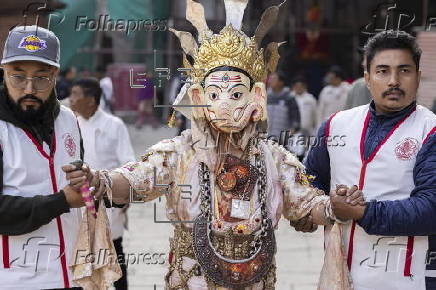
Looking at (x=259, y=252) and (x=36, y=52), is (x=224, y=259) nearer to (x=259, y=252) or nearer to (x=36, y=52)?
(x=259, y=252)

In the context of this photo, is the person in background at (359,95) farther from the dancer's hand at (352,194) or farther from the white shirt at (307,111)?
the white shirt at (307,111)

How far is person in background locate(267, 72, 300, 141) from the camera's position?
1199 centimetres

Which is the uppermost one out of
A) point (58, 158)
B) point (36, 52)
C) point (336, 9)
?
point (336, 9)

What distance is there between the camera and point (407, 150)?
461 cm

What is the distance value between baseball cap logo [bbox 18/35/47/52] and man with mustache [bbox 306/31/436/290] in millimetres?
1553

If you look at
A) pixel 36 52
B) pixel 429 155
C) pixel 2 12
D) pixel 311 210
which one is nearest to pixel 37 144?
pixel 36 52

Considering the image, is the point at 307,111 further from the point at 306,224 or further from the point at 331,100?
the point at 306,224

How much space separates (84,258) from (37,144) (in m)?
0.59

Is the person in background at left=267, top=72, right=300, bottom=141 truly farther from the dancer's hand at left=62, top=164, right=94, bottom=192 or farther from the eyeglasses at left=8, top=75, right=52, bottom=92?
the dancer's hand at left=62, top=164, right=94, bottom=192

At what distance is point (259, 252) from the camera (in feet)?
15.6

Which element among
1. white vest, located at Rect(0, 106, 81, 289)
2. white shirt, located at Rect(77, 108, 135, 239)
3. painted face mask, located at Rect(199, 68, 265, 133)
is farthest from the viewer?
white shirt, located at Rect(77, 108, 135, 239)

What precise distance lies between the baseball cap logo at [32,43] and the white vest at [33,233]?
38cm

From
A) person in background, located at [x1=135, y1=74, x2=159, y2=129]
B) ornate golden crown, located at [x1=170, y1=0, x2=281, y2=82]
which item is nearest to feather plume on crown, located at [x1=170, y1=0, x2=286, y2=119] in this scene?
ornate golden crown, located at [x1=170, y1=0, x2=281, y2=82]

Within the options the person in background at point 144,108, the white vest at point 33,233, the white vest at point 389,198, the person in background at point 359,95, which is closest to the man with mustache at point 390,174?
the white vest at point 389,198
